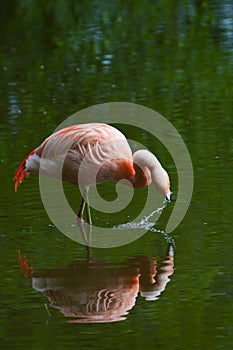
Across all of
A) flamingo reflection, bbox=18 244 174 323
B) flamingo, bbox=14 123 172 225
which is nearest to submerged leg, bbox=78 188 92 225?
flamingo, bbox=14 123 172 225

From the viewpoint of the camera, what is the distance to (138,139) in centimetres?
981

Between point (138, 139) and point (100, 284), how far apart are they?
385 cm

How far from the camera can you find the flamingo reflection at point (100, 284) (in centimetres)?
571

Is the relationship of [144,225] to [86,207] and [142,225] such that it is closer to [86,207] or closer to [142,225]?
[142,225]

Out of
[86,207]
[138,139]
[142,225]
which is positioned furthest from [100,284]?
[138,139]

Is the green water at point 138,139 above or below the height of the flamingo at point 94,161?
below

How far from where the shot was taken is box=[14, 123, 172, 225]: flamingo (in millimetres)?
6961

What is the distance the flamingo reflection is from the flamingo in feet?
2.06

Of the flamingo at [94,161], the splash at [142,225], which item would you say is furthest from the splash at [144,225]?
the flamingo at [94,161]

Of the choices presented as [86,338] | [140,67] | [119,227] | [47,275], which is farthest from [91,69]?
[86,338]

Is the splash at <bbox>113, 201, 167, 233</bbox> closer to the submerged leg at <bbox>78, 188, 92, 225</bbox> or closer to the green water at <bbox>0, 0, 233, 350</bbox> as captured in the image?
the green water at <bbox>0, 0, 233, 350</bbox>

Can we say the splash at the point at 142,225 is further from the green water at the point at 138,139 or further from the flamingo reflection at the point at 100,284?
the flamingo reflection at the point at 100,284

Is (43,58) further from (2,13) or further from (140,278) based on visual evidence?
(140,278)

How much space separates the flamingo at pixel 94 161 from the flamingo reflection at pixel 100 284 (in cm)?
63
